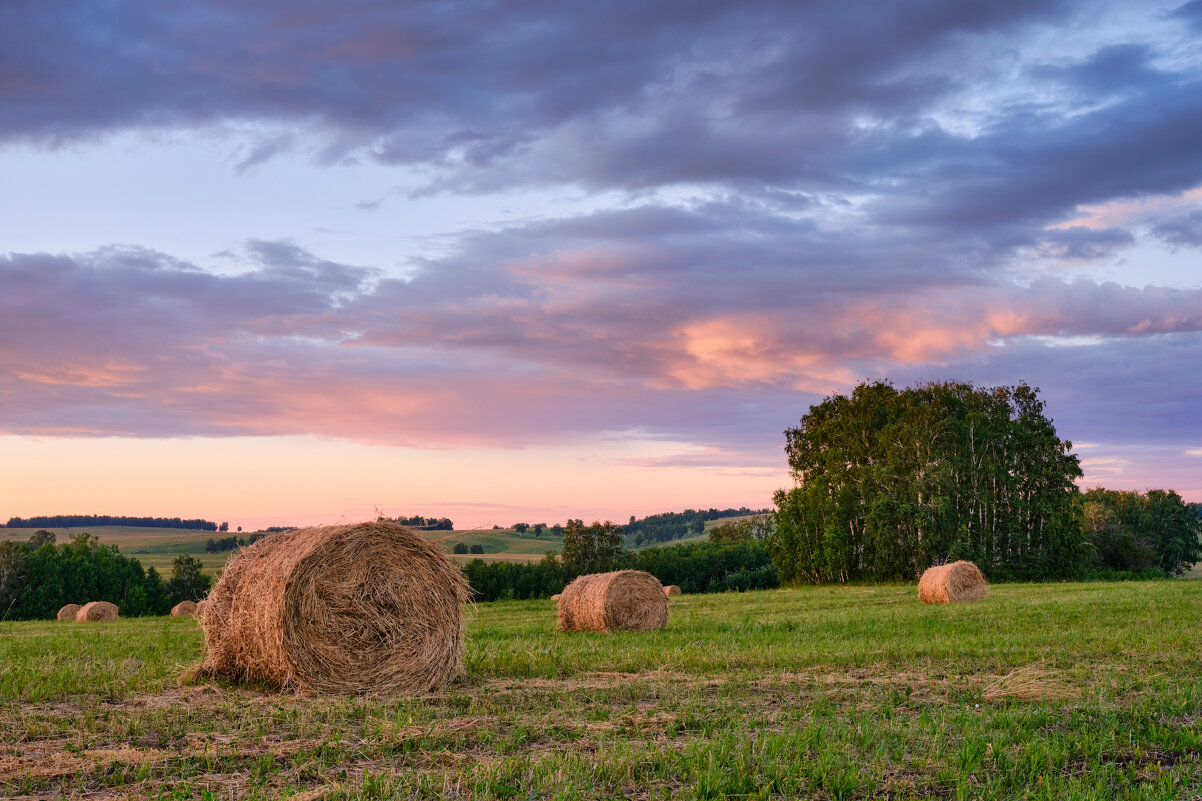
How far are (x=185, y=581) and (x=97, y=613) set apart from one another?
45232mm

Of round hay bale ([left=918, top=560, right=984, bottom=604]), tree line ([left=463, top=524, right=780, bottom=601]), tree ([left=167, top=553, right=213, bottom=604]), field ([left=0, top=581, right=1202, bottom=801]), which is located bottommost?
tree ([left=167, top=553, right=213, bottom=604])

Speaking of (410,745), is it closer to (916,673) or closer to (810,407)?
(916,673)

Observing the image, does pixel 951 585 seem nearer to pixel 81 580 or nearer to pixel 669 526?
pixel 81 580

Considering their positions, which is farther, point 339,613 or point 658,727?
point 339,613

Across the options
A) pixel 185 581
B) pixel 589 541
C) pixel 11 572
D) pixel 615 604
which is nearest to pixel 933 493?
pixel 615 604

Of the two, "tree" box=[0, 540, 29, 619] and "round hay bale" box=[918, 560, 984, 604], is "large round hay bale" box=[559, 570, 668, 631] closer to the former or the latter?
"round hay bale" box=[918, 560, 984, 604]

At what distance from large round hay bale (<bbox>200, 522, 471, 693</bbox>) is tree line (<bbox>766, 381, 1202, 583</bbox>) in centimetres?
4517

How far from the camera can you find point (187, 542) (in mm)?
130250

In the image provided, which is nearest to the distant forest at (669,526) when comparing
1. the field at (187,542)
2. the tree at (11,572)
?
the field at (187,542)

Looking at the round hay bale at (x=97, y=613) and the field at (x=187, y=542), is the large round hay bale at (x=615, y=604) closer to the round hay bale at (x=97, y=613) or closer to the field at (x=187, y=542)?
the round hay bale at (x=97, y=613)

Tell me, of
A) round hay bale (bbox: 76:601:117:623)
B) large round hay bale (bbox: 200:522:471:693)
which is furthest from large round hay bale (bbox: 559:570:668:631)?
round hay bale (bbox: 76:601:117:623)

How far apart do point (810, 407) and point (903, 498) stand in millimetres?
11845

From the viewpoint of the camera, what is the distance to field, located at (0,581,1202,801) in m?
6.55

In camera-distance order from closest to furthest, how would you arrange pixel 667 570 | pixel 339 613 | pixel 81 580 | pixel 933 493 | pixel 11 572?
1. pixel 339 613
2. pixel 933 493
3. pixel 11 572
4. pixel 81 580
5. pixel 667 570
